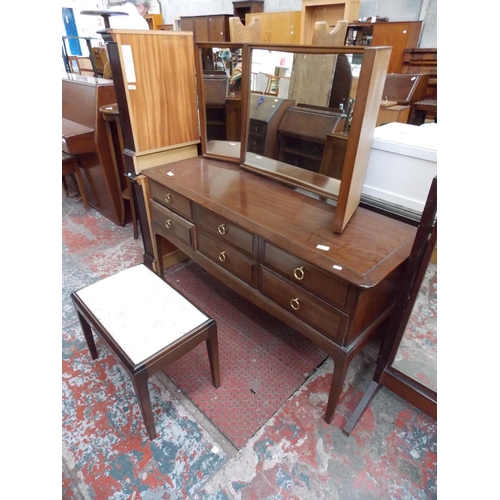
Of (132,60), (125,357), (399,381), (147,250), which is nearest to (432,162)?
(399,381)

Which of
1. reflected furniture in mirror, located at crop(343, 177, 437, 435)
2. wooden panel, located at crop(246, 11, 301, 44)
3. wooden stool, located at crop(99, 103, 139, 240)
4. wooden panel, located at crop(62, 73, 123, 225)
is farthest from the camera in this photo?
wooden panel, located at crop(246, 11, 301, 44)

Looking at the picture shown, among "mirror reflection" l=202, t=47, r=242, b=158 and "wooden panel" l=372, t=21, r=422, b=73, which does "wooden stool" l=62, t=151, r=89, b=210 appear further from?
"wooden panel" l=372, t=21, r=422, b=73

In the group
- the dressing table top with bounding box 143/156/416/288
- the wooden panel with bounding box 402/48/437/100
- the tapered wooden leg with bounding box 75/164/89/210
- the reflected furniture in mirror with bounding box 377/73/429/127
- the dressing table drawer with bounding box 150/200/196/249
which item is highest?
the wooden panel with bounding box 402/48/437/100

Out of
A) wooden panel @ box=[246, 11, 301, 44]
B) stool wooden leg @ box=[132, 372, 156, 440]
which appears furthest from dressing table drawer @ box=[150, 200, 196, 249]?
wooden panel @ box=[246, 11, 301, 44]

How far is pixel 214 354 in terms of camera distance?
1419 mm

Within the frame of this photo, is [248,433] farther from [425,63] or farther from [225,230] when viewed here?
[425,63]

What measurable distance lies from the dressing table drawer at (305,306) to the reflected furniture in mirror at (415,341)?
27 centimetres

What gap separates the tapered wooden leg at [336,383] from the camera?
1198 mm

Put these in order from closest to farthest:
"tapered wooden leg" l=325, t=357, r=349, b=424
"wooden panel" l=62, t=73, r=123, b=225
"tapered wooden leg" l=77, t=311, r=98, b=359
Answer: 1. "tapered wooden leg" l=325, t=357, r=349, b=424
2. "tapered wooden leg" l=77, t=311, r=98, b=359
3. "wooden panel" l=62, t=73, r=123, b=225

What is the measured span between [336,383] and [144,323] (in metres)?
0.77

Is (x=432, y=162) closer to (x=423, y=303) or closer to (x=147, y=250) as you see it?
(x=423, y=303)

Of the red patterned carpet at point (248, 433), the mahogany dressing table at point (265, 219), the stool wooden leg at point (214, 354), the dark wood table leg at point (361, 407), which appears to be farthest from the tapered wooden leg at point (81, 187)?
the dark wood table leg at point (361, 407)

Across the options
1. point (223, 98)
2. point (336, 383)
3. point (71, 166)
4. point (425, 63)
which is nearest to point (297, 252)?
point (336, 383)

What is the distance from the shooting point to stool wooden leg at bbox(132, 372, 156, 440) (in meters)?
1.13
